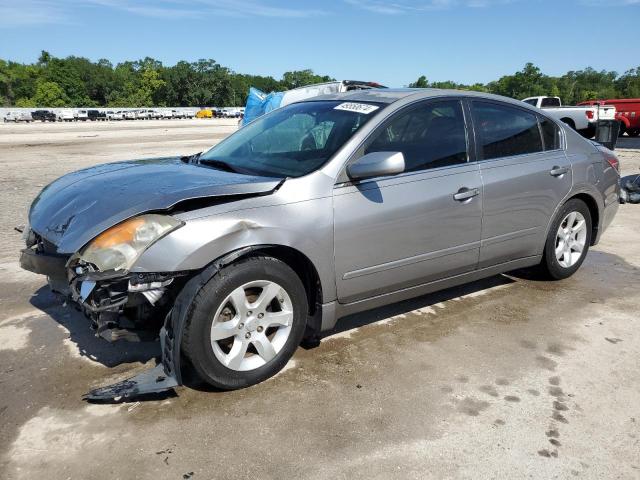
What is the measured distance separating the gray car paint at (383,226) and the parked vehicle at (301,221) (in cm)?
1

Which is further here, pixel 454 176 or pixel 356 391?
pixel 454 176

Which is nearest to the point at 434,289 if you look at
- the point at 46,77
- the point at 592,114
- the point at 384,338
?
the point at 384,338

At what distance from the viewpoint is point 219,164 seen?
3.79 metres

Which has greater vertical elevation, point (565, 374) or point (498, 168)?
point (498, 168)

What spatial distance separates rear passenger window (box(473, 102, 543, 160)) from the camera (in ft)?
13.2

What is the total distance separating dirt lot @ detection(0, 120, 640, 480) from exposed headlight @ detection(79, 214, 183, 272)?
2.63 ft

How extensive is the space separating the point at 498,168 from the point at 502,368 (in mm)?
1516

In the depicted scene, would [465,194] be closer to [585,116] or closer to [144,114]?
[585,116]

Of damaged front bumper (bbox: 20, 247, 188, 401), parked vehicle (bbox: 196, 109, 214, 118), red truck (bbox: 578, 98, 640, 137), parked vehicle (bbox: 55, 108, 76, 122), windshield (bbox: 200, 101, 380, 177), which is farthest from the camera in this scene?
parked vehicle (bbox: 196, 109, 214, 118)

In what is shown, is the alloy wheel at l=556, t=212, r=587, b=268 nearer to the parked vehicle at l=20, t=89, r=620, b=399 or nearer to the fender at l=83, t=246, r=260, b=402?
the parked vehicle at l=20, t=89, r=620, b=399

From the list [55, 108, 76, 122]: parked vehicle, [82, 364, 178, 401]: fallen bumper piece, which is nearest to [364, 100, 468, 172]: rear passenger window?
[82, 364, 178, 401]: fallen bumper piece

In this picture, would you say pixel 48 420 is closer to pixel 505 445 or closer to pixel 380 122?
pixel 505 445

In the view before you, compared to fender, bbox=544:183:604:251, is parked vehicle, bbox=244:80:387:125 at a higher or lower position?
higher

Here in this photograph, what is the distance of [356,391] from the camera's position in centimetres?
302
